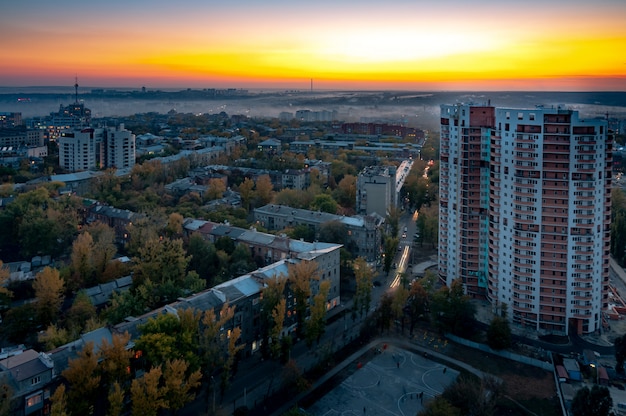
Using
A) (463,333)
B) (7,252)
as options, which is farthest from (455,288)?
(7,252)

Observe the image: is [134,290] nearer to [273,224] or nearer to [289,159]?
[273,224]

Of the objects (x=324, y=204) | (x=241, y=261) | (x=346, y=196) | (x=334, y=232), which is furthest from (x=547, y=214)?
(x=346, y=196)

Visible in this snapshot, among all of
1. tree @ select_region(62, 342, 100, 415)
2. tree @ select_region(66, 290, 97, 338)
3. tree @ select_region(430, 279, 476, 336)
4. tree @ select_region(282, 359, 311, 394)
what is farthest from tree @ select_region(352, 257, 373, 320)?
tree @ select_region(62, 342, 100, 415)

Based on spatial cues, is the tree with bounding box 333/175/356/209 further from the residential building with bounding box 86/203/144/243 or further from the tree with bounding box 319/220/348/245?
the residential building with bounding box 86/203/144/243

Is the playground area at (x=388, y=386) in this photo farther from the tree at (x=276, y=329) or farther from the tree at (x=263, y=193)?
the tree at (x=263, y=193)

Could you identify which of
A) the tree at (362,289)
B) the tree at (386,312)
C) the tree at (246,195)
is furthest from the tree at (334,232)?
the tree at (246,195)

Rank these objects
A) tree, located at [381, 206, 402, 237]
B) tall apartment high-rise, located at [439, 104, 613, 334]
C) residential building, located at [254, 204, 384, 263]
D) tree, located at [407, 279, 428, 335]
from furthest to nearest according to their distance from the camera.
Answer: tree, located at [381, 206, 402, 237]
residential building, located at [254, 204, 384, 263]
tree, located at [407, 279, 428, 335]
tall apartment high-rise, located at [439, 104, 613, 334]
